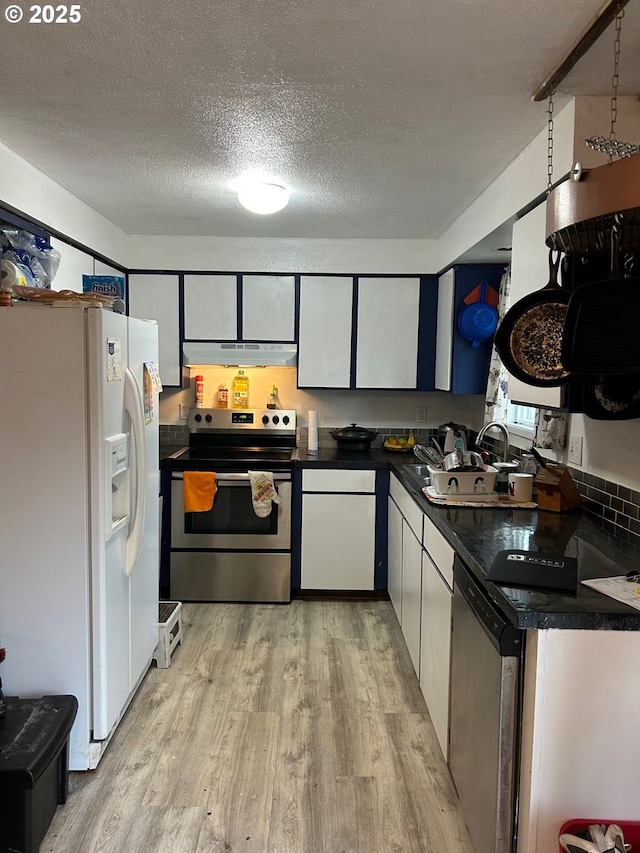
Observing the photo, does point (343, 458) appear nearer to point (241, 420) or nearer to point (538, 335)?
point (241, 420)

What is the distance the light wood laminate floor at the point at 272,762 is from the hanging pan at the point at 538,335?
4.92 feet

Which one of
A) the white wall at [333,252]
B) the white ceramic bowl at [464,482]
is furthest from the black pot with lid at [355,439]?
the white ceramic bowl at [464,482]

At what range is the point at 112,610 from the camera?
2.21m

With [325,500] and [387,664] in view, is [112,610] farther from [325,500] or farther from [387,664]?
[325,500]

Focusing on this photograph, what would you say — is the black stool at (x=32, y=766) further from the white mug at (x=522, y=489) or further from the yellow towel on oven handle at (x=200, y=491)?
the white mug at (x=522, y=489)

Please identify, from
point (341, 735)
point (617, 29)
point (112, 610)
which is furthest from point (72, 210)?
point (341, 735)

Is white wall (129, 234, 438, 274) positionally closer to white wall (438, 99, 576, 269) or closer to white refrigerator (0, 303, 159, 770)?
white wall (438, 99, 576, 269)

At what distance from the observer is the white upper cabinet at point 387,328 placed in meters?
4.11

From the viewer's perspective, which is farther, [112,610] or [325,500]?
[325,500]

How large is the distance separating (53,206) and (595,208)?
2517 millimetres

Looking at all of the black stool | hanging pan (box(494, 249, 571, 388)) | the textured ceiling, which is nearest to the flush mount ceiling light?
the textured ceiling

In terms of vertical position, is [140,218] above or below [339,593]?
above

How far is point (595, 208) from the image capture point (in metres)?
1.50

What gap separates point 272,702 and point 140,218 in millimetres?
2860
